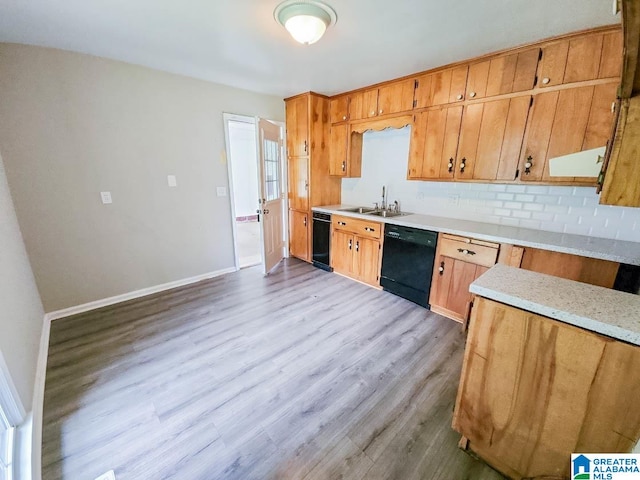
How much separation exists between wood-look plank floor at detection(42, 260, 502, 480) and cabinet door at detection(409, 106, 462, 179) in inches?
59.4

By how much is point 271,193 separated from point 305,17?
2.35 meters

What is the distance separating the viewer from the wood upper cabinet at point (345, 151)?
362 centimetres

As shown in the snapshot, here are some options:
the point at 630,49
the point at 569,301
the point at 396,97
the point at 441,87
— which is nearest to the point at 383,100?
the point at 396,97

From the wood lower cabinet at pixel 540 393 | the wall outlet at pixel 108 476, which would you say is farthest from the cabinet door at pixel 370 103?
the wall outlet at pixel 108 476

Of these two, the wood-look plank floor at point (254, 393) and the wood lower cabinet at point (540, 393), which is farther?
the wood-look plank floor at point (254, 393)

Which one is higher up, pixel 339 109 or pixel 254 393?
pixel 339 109

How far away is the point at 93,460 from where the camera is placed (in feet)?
4.38

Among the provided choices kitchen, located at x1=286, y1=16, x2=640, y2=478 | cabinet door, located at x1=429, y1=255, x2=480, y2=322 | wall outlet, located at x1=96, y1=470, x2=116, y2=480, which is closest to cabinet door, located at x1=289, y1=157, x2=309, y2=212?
kitchen, located at x1=286, y1=16, x2=640, y2=478

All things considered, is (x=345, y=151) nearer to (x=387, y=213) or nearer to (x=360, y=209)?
(x=360, y=209)

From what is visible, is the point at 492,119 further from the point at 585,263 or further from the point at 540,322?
the point at 540,322

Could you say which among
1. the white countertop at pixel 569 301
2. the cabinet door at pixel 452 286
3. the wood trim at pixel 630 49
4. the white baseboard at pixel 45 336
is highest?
the wood trim at pixel 630 49

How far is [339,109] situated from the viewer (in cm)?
362

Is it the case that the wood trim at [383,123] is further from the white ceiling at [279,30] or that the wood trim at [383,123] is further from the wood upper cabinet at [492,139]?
the wood upper cabinet at [492,139]

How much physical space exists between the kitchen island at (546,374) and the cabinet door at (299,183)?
9.64 ft
